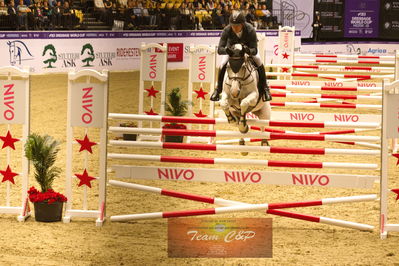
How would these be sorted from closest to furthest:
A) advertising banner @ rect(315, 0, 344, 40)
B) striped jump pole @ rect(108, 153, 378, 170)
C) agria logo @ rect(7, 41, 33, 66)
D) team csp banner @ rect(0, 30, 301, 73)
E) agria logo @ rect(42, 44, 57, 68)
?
striped jump pole @ rect(108, 153, 378, 170)
agria logo @ rect(7, 41, 33, 66)
team csp banner @ rect(0, 30, 301, 73)
agria logo @ rect(42, 44, 57, 68)
advertising banner @ rect(315, 0, 344, 40)

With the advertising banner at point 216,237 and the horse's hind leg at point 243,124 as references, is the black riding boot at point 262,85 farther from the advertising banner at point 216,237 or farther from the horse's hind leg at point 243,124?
the advertising banner at point 216,237

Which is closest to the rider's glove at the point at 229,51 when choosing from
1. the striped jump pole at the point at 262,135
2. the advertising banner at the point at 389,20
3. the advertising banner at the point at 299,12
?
the striped jump pole at the point at 262,135

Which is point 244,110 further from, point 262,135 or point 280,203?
point 280,203

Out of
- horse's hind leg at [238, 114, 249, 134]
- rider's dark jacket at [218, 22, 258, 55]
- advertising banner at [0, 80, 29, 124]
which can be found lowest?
horse's hind leg at [238, 114, 249, 134]

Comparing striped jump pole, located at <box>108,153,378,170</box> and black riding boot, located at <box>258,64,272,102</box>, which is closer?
striped jump pole, located at <box>108,153,378,170</box>

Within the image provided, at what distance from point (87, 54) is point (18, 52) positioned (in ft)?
7.92

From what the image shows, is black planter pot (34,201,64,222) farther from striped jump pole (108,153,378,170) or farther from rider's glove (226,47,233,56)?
rider's glove (226,47,233,56)

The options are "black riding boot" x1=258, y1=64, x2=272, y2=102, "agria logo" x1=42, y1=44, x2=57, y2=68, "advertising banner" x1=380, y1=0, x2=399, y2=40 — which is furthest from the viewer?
"advertising banner" x1=380, y1=0, x2=399, y2=40

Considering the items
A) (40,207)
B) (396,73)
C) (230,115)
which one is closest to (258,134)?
(230,115)

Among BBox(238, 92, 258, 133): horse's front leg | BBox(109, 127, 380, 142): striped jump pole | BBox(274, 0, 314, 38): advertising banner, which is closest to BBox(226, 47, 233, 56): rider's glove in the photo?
BBox(238, 92, 258, 133): horse's front leg

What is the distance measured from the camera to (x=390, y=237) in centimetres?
743

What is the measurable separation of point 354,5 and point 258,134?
2733cm

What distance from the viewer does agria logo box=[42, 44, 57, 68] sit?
21.7 m

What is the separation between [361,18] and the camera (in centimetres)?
3416
